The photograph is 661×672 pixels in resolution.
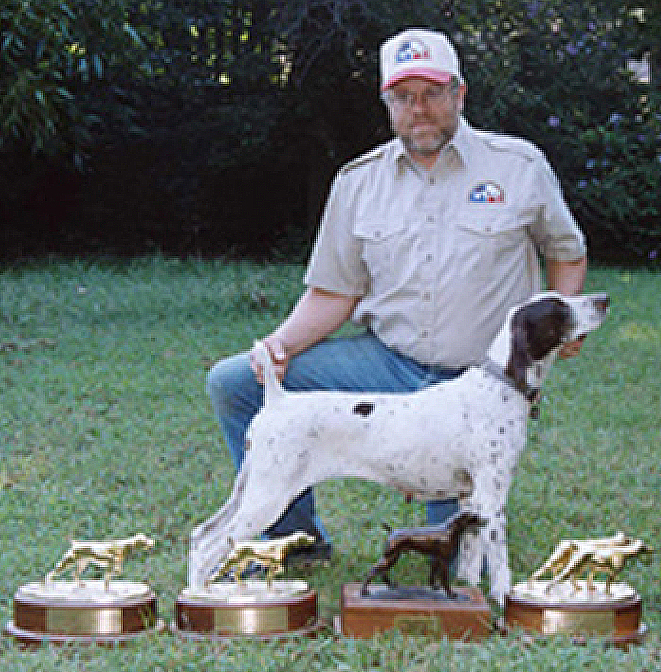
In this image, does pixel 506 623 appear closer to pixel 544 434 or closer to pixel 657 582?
pixel 657 582

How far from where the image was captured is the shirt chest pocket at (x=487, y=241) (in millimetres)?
3830

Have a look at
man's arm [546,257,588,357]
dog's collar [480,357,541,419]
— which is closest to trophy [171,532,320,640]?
dog's collar [480,357,541,419]

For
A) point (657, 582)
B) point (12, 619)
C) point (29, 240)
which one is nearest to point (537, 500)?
point (657, 582)

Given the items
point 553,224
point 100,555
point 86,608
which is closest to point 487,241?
point 553,224

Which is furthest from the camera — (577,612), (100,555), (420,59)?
(420,59)

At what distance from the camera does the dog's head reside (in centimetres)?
336

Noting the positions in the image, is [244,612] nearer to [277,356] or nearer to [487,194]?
[277,356]

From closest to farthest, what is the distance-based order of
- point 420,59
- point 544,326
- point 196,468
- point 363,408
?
point 544,326 < point 363,408 < point 420,59 < point 196,468

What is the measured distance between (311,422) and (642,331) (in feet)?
18.8

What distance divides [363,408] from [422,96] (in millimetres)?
987

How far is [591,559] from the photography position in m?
3.12

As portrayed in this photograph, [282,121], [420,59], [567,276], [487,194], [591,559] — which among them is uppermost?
[282,121]

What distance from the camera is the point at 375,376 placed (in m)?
4.04

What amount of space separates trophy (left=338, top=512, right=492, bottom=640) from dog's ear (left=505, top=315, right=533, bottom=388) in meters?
0.41
